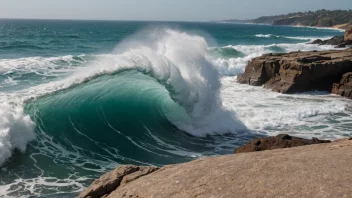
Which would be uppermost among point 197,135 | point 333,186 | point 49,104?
point 333,186

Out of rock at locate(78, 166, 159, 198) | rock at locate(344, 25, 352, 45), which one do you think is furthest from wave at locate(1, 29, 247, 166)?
rock at locate(344, 25, 352, 45)

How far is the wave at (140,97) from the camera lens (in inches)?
471

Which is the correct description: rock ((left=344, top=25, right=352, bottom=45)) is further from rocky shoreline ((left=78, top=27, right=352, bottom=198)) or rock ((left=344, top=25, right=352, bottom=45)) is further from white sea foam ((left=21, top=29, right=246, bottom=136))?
rocky shoreline ((left=78, top=27, right=352, bottom=198))

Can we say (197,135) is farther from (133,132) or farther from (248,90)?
(248,90)

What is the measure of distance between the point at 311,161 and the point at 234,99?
510 inches

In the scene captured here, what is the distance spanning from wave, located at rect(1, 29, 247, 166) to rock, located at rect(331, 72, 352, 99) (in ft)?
22.6

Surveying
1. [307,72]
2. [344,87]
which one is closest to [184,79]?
[307,72]

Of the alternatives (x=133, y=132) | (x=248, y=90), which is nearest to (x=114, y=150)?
(x=133, y=132)

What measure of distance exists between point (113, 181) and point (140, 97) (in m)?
9.88

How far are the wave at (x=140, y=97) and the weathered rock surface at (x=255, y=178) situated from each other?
6641 millimetres

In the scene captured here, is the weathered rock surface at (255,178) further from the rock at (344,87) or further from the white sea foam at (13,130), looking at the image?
the rock at (344,87)

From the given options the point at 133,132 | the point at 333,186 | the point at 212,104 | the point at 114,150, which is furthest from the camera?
the point at 212,104

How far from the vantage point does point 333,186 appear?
3873mm

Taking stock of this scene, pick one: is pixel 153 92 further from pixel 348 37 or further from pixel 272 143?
pixel 348 37
